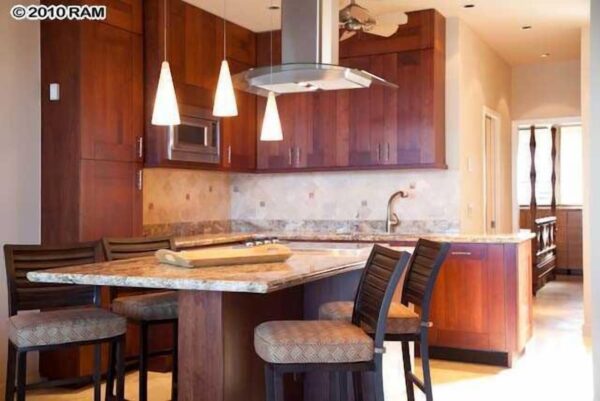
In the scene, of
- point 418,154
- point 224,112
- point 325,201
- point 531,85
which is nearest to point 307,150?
point 325,201

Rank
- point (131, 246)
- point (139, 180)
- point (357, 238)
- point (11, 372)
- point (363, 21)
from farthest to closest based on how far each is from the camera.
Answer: point (357, 238)
point (139, 180)
point (363, 21)
point (131, 246)
point (11, 372)

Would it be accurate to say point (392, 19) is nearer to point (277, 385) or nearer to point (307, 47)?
point (307, 47)

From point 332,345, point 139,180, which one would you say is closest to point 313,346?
point 332,345

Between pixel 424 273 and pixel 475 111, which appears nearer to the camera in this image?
pixel 424 273

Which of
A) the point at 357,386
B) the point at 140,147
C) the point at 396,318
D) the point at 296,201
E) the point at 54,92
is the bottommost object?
the point at 357,386

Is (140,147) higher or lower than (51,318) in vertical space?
higher

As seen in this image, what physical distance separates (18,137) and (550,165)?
27.5 feet

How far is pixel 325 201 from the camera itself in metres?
5.99

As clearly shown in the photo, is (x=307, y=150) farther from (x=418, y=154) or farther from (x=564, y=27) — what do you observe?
(x=564, y=27)

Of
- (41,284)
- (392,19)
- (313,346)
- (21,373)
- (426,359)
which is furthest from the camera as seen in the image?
(392,19)

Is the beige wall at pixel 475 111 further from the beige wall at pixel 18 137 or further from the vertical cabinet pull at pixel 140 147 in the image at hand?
the beige wall at pixel 18 137

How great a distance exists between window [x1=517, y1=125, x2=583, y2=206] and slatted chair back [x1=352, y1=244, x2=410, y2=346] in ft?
26.8

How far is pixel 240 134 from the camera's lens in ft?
18.7

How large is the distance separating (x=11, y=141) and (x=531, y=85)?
5.53 meters
